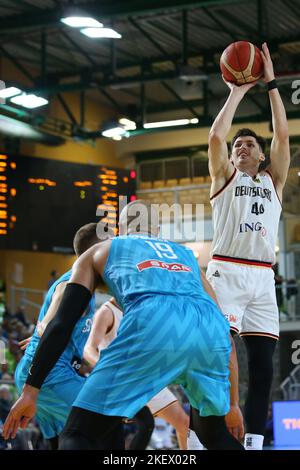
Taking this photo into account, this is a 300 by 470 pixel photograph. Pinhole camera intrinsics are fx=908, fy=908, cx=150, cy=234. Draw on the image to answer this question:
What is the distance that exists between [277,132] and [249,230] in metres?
0.70

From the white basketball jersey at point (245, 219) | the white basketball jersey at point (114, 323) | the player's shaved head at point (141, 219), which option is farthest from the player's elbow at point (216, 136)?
the white basketball jersey at point (114, 323)

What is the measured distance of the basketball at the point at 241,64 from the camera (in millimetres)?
5918

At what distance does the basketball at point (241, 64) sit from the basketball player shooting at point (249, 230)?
0.18 ft

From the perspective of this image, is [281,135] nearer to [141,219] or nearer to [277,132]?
[277,132]

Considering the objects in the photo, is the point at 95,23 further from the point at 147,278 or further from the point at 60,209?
the point at 147,278

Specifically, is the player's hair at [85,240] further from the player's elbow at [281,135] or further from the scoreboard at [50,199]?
the scoreboard at [50,199]

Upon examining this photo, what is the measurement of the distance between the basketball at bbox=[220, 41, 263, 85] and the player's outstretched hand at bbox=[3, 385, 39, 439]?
2862mm

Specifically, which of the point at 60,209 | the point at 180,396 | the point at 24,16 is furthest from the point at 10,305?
the point at 24,16

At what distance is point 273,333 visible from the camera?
5.77m

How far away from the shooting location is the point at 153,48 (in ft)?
66.7

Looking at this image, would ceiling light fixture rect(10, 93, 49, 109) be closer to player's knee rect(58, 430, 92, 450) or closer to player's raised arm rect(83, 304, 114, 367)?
player's raised arm rect(83, 304, 114, 367)

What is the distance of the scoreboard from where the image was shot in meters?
19.0

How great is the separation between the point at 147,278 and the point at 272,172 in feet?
8.00

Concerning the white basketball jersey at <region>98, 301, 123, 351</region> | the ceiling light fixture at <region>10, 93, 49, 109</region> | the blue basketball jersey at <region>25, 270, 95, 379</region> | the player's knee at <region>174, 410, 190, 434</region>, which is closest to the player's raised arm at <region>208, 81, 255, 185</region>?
the blue basketball jersey at <region>25, 270, 95, 379</region>
